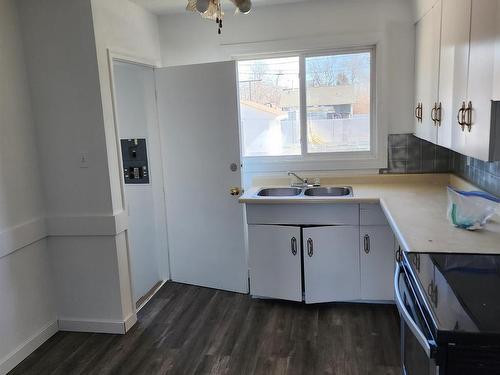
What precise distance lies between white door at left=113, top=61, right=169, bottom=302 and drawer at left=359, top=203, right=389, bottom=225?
5.64 feet

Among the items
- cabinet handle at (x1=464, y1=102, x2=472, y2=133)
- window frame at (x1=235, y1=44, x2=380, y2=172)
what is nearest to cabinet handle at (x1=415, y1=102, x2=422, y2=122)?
window frame at (x1=235, y1=44, x2=380, y2=172)

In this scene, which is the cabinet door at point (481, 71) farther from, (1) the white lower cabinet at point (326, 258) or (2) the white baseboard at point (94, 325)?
(2) the white baseboard at point (94, 325)

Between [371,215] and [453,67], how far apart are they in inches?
46.8

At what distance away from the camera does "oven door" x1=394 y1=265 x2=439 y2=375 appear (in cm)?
125

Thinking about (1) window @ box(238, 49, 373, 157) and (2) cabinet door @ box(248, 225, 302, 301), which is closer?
(2) cabinet door @ box(248, 225, 302, 301)

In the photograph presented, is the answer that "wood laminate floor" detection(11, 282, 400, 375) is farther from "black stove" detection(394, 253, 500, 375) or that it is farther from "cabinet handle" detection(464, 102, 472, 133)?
"cabinet handle" detection(464, 102, 472, 133)

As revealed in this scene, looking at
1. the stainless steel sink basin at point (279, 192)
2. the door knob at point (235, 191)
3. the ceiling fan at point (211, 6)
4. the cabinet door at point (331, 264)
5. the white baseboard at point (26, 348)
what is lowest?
the white baseboard at point (26, 348)

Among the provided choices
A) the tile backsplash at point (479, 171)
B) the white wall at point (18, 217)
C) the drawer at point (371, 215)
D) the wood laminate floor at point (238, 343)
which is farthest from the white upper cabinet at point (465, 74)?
the white wall at point (18, 217)

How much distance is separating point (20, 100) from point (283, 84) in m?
2.01

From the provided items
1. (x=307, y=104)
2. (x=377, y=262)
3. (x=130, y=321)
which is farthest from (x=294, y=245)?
(x=130, y=321)

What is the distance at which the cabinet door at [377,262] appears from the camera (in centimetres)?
298

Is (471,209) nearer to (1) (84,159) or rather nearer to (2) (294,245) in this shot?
(2) (294,245)

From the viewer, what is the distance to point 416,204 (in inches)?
104

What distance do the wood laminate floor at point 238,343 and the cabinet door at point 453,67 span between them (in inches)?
53.2
